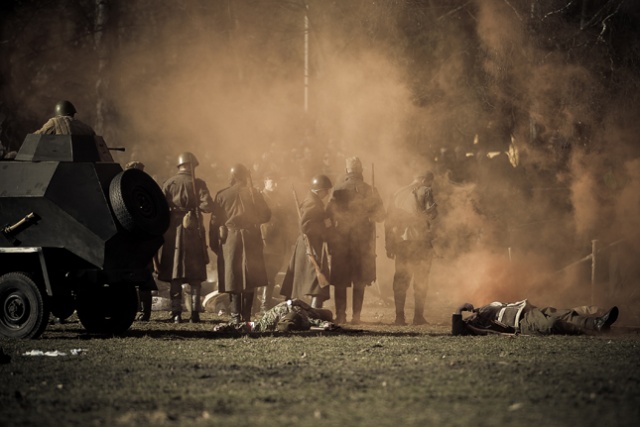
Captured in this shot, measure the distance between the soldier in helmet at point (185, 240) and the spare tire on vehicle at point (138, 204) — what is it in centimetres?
239

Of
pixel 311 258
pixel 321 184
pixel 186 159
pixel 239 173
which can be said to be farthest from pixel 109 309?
pixel 321 184

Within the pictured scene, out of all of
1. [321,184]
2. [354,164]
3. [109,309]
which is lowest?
[109,309]

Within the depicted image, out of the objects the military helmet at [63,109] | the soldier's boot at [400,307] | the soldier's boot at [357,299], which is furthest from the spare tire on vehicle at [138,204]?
the soldier's boot at [400,307]

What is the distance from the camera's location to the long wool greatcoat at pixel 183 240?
14.8 metres

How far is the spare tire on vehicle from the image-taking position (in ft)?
38.0

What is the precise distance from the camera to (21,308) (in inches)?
457

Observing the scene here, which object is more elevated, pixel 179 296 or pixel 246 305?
pixel 179 296

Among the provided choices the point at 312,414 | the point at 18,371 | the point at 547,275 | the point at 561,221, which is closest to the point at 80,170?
the point at 18,371

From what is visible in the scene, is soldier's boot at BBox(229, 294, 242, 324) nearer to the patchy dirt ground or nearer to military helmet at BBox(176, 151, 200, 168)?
military helmet at BBox(176, 151, 200, 168)

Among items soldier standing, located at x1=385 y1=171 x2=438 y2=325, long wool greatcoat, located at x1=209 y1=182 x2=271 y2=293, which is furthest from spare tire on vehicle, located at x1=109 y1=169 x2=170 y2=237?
soldier standing, located at x1=385 y1=171 x2=438 y2=325

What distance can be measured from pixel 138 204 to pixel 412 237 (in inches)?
189

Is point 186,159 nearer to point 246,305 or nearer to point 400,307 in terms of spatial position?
point 246,305

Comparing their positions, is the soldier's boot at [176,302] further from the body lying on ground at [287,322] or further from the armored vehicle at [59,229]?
the armored vehicle at [59,229]

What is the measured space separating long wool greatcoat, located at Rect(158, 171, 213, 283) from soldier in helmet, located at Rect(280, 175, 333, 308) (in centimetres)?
137
